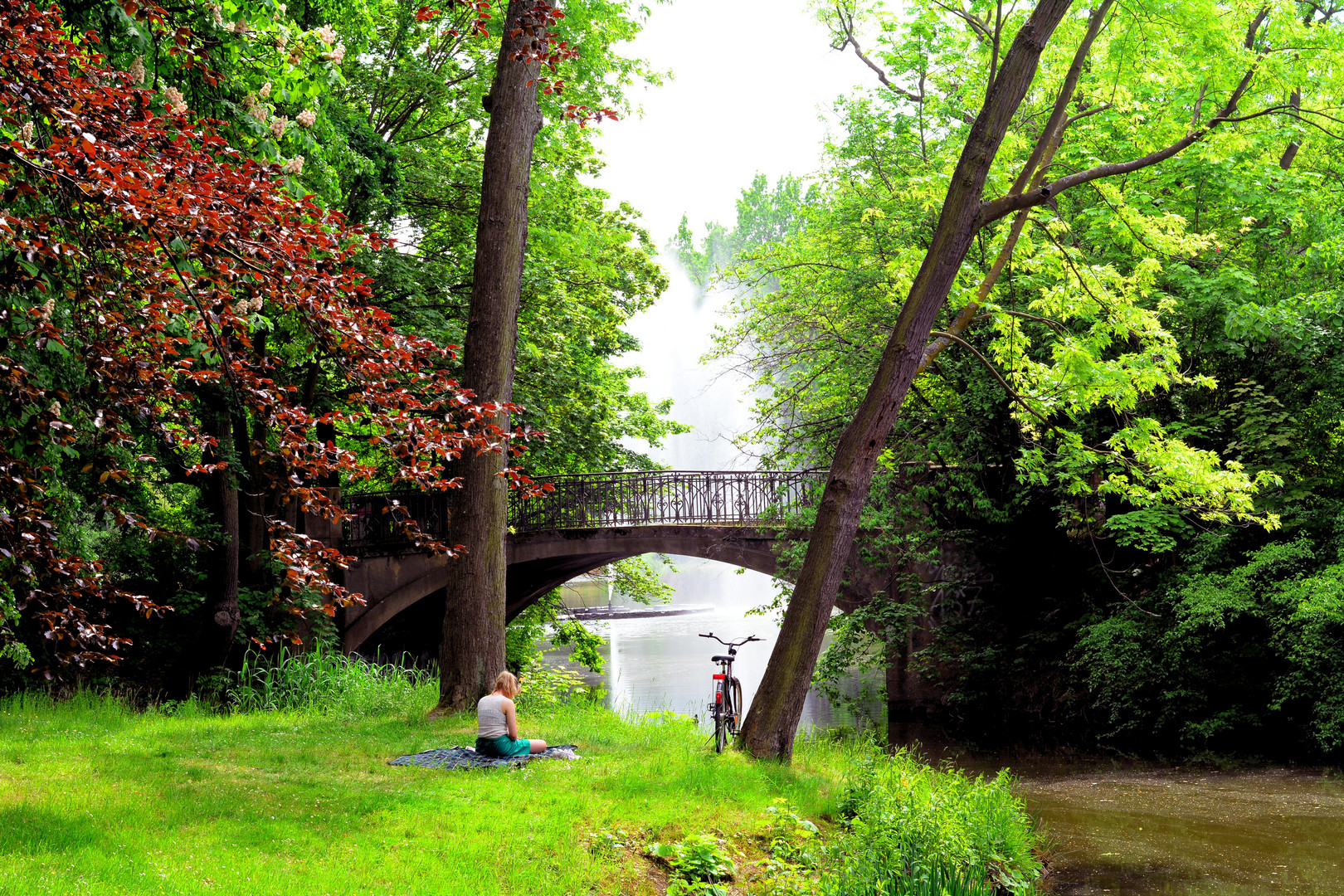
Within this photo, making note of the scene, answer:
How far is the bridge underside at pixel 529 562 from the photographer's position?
58.1 feet

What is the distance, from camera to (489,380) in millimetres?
8680

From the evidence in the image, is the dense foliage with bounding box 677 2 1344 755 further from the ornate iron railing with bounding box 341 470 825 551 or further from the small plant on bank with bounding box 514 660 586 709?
the small plant on bank with bounding box 514 660 586 709

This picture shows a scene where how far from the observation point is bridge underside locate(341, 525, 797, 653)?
697 inches

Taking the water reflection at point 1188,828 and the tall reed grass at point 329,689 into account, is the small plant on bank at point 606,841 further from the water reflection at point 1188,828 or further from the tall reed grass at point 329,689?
the tall reed grass at point 329,689

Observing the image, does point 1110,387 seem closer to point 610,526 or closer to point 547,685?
point 547,685

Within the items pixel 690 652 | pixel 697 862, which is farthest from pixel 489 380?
pixel 690 652

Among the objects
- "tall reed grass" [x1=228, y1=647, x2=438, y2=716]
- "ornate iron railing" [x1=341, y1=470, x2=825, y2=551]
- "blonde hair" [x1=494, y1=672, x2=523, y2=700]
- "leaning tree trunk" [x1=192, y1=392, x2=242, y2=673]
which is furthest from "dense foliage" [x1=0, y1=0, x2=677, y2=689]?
"ornate iron railing" [x1=341, y1=470, x2=825, y2=551]

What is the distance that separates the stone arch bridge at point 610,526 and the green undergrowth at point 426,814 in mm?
9121

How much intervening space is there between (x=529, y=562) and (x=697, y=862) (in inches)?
603

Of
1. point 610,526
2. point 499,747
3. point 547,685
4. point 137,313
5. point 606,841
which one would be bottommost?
point 547,685

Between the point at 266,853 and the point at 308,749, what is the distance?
303cm

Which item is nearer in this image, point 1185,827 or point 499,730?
point 499,730

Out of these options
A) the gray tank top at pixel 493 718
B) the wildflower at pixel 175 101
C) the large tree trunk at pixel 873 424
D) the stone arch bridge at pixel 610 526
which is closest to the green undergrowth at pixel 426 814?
the gray tank top at pixel 493 718

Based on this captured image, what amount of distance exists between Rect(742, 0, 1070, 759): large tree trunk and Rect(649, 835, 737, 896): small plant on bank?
2.18 metres
